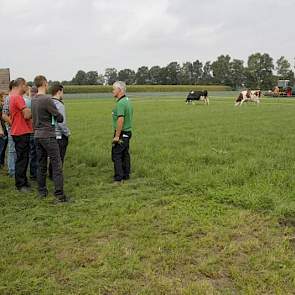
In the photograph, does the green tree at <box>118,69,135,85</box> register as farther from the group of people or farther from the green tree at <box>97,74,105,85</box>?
the group of people

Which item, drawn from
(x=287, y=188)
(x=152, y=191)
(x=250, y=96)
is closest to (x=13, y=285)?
(x=152, y=191)

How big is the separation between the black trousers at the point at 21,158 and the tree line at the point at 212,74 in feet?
316

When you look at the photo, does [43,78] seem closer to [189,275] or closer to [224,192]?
[224,192]

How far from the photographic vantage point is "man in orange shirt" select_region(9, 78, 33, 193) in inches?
295

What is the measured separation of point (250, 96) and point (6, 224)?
30012mm

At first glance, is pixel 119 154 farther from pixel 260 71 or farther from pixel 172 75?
pixel 172 75

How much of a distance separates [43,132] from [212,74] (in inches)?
4675

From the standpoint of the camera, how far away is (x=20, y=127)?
24.8 feet

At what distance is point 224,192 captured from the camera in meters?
6.77

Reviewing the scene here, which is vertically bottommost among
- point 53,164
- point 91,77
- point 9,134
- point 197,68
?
point 53,164

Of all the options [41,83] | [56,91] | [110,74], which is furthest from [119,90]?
[110,74]

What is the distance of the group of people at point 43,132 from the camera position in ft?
22.3

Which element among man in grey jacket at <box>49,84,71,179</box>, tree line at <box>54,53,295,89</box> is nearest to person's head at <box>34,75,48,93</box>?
man in grey jacket at <box>49,84,71,179</box>

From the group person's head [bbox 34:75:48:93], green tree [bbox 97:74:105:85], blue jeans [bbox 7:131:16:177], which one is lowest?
blue jeans [bbox 7:131:16:177]
